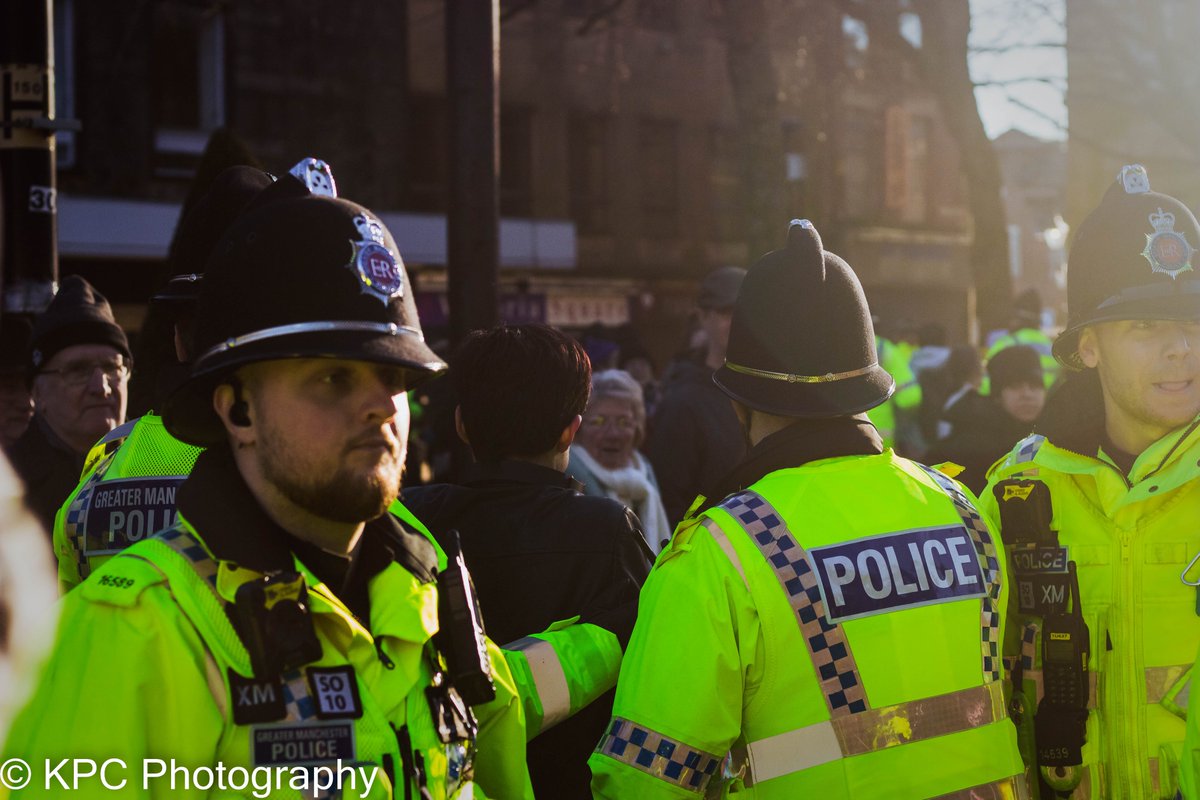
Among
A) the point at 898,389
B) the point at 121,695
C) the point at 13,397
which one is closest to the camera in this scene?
the point at 121,695

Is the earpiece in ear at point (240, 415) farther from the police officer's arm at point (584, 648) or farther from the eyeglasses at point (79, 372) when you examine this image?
the eyeglasses at point (79, 372)

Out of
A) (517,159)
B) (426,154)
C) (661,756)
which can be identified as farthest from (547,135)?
(661,756)

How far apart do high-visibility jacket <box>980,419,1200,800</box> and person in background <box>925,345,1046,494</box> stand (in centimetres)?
314

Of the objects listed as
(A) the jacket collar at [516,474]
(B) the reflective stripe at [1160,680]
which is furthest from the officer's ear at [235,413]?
(B) the reflective stripe at [1160,680]

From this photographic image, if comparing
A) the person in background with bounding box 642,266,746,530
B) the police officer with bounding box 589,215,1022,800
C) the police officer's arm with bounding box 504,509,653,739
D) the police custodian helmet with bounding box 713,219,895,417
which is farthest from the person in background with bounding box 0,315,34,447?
the police officer with bounding box 589,215,1022,800

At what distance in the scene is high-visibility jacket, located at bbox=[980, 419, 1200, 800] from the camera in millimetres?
2986

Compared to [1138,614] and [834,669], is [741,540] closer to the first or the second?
[834,669]

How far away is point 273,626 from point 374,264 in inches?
23.7

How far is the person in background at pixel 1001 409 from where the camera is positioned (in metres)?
6.51

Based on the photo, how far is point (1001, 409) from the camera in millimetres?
6992

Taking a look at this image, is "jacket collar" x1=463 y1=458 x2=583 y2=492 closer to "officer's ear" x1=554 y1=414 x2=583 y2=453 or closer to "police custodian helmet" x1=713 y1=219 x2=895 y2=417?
"officer's ear" x1=554 y1=414 x2=583 y2=453

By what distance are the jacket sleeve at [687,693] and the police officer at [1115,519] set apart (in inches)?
36.1

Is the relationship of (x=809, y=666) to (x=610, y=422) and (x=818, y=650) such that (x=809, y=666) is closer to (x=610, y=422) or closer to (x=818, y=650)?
(x=818, y=650)

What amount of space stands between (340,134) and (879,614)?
18.7 m
